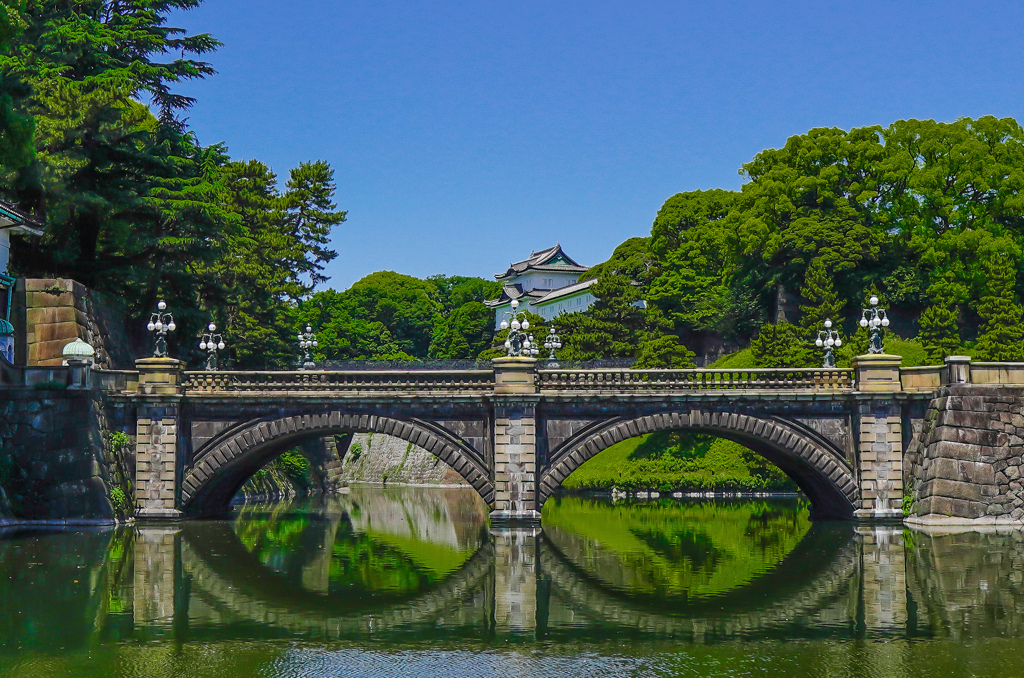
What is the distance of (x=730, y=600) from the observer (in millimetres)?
23906

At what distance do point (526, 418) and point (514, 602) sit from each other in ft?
44.3

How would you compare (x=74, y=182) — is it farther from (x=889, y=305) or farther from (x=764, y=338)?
(x=889, y=305)

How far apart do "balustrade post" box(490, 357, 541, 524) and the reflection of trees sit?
1538 millimetres

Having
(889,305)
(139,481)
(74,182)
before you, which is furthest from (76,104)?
(889,305)

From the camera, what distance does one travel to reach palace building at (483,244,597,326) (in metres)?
108

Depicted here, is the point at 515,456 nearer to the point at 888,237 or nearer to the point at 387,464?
the point at 888,237

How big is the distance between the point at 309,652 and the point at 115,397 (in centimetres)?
2150

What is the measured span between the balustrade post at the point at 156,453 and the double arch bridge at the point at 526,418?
0.13 ft

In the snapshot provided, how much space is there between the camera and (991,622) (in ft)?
68.0

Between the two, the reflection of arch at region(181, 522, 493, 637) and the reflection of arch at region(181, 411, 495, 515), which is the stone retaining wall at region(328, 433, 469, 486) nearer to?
the reflection of arch at region(181, 411, 495, 515)

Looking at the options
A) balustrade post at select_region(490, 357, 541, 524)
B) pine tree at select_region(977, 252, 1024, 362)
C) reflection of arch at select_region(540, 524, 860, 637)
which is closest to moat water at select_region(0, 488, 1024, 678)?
reflection of arch at select_region(540, 524, 860, 637)

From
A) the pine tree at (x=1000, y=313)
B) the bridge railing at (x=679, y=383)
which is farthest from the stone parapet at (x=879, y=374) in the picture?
the pine tree at (x=1000, y=313)

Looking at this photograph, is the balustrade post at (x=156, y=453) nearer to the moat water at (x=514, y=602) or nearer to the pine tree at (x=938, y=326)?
the moat water at (x=514, y=602)

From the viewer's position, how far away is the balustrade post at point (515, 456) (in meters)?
37.0
